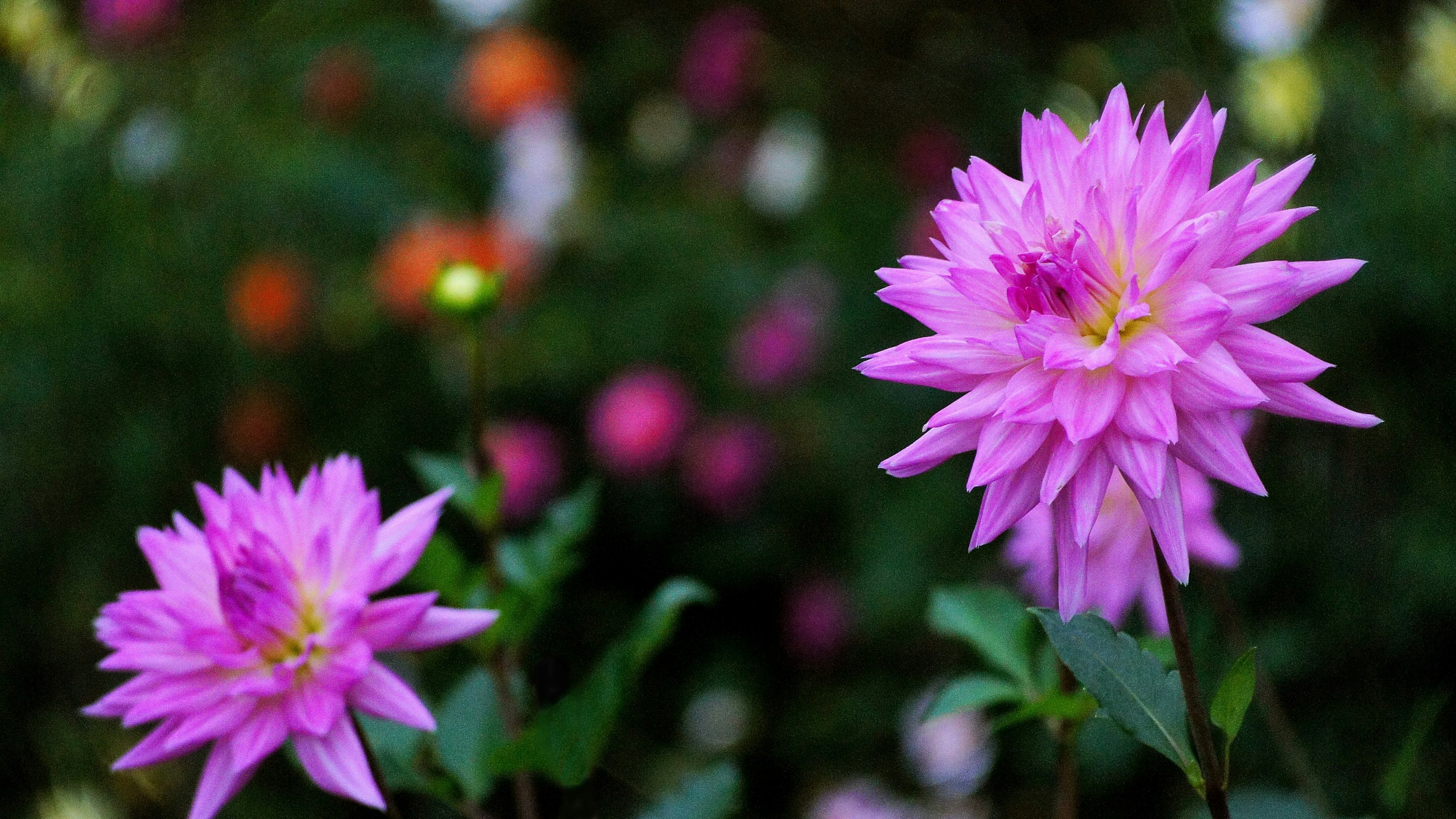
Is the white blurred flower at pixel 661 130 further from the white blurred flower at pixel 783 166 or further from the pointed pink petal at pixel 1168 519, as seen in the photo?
the pointed pink petal at pixel 1168 519

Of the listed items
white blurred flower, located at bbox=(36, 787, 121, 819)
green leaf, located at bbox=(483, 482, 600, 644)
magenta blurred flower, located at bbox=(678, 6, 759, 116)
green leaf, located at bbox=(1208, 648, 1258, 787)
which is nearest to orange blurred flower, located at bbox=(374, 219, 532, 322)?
magenta blurred flower, located at bbox=(678, 6, 759, 116)

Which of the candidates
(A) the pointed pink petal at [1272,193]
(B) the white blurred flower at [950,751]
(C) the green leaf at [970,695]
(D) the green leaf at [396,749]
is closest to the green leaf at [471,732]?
(D) the green leaf at [396,749]

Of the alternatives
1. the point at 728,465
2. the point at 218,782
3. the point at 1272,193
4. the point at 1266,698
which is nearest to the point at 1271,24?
the point at 728,465

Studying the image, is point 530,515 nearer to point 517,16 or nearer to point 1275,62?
point 517,16

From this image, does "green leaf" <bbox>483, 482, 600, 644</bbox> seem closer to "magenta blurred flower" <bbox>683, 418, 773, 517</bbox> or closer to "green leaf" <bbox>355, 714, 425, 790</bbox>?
"green leaf" <bbox>355, 714, 425, 790</bbox>

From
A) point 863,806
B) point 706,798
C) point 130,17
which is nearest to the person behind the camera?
point 706,798

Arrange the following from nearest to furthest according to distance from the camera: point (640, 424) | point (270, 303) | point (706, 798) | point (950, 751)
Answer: point (706, 798) → point (950, 751) → point (640, 424) → point (270, 303)

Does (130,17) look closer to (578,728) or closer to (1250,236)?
(578,728)
